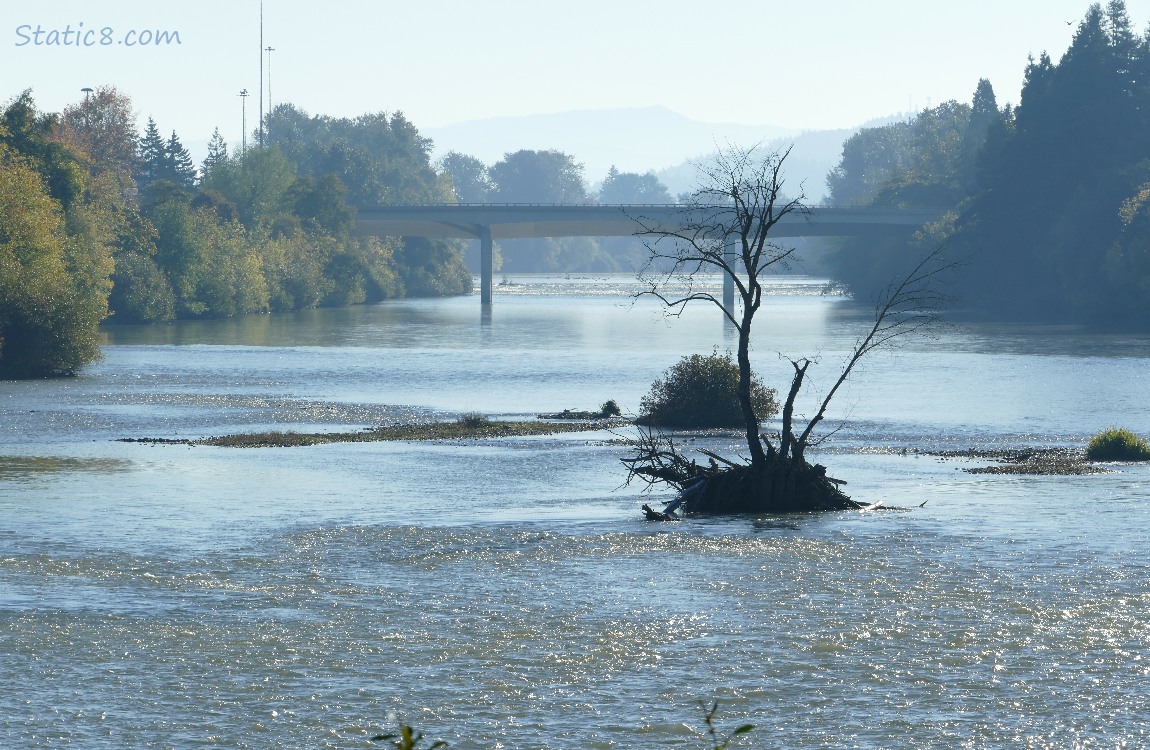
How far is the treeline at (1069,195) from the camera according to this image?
121938mm

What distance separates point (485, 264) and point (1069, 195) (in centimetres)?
6801

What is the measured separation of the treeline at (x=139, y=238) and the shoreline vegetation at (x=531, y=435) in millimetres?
27090

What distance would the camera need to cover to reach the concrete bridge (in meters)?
166

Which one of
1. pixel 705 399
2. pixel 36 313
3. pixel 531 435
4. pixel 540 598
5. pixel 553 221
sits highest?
pixel 553 221

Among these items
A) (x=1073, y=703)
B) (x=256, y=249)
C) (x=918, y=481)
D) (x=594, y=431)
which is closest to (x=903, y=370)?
(x=594, y=431)

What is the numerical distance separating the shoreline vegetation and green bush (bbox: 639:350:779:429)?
1.33 metres

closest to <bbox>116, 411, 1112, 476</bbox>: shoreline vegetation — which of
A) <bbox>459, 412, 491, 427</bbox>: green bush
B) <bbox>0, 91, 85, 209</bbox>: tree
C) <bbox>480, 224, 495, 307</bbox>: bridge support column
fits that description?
<bbox>459, 412, 491, 427</bbox>: green bush

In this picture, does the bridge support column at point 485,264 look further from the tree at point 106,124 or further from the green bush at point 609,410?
the green bush at point 609,410

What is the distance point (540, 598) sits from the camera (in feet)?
88.3

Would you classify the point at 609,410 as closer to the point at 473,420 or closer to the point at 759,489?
the point at 473,420

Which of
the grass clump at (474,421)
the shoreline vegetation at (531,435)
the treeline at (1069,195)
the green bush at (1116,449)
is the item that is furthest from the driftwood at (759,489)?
the treeline at (1069,195)

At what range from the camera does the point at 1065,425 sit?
186 feet

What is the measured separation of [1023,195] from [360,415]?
3517 inches

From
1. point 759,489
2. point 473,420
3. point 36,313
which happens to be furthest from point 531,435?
point 36,313
